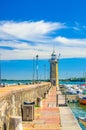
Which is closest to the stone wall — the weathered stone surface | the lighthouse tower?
the weathered stone surface

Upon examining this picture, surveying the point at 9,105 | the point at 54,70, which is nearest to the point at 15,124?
the point at 9,105

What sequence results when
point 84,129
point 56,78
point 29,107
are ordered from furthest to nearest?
point 56,78 → point 84,129 → point 29,107

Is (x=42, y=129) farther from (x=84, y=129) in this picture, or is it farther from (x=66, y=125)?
(x=84, y=129)

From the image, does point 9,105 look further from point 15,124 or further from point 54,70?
point 54,70

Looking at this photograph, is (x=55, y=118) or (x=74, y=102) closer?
Result: (x=55, y=118)

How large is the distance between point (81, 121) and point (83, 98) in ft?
88.3

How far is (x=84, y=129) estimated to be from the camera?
89.5 ft

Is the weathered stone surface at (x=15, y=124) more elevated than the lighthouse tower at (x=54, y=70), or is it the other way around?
the lighthouse tower at (x=54, y=70)

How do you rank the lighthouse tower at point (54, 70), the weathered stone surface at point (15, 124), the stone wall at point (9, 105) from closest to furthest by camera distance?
the weathered stone surface at point (15, 124) → the stone wall at point (9, 105) → the lighthouse tower at point (54, 70)

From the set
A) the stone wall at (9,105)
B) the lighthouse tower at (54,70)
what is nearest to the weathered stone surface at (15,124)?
the stone wall at (9,105)

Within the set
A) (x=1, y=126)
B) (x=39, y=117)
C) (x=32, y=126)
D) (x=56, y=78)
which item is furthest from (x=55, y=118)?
(x=56, y=78)

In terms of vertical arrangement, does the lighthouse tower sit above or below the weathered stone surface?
above

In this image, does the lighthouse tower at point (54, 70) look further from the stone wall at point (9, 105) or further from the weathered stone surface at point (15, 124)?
the weathered stone surface at point (15, 124)

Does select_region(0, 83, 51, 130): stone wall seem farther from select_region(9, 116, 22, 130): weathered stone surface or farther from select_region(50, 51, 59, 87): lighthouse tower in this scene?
select_region(50, 51, 59, 87): lighthouse tower
